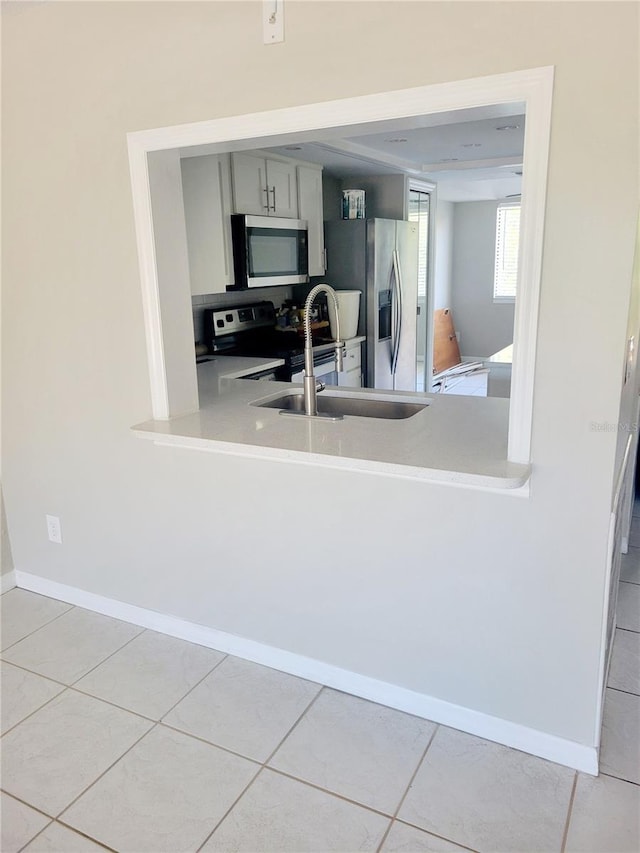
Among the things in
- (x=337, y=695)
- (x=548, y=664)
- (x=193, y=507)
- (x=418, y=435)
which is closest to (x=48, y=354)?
(x=193, y=507)

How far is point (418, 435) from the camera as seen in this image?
6.91 ft

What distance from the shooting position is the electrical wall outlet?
111 inches

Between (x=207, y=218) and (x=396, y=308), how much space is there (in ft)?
6.63

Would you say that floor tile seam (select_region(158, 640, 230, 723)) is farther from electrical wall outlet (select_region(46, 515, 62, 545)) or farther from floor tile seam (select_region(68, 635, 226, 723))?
electrical wall outlet (select_region(46, 515, 62, 545))

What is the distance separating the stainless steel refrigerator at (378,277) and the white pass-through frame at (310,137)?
250 centimetres

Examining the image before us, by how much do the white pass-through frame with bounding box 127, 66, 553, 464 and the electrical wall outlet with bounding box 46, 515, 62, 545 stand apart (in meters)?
0.84

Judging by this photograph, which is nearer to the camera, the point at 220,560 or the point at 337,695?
the point at 337,695

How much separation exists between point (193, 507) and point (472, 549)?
106cm

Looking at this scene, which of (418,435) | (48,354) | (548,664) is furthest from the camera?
(48,354)

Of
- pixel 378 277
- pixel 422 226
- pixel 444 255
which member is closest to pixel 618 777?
pixel 378 277

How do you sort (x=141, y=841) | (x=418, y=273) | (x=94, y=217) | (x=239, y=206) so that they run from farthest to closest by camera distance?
(x=418, y=273)
(x=239, y=206)
(x=94, y=217)
(x=141, y=841)

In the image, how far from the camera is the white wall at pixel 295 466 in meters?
1.58

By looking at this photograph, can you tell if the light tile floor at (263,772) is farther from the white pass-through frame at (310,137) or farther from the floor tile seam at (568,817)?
the white pass-through frame at (310,137)

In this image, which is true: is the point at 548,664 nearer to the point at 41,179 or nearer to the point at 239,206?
the point at 41,179
